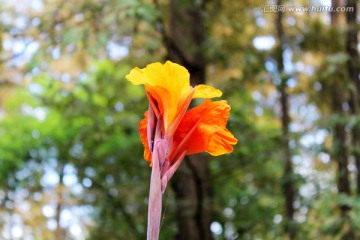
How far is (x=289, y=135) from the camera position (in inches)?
158

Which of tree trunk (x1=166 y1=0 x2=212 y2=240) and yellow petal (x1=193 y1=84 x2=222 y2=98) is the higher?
yellow petal (x1=193 y1=84 x2=222 y2=98)

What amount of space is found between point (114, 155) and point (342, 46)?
243cm

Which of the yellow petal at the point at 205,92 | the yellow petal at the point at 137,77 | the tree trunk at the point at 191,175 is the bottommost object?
the tree trunk at the point at 191,175

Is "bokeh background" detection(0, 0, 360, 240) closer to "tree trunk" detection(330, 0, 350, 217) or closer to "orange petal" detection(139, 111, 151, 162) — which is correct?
"tree trunk" detection(330, 0, 350, 217)

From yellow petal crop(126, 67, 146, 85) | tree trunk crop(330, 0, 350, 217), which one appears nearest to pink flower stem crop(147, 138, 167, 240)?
yellow petal crop(126, 67, 146, 85)

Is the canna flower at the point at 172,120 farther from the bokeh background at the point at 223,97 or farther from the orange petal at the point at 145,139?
the bokeh background at the point at 223,97

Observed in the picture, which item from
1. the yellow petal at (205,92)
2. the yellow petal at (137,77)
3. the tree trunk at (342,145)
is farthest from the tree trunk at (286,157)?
the yellow petal at (137,77)

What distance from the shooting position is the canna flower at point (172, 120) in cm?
109

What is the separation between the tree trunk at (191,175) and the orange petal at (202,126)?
2602 mm

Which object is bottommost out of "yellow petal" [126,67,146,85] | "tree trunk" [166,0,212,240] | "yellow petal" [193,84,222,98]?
"tree trunk" [166,0,212,240]

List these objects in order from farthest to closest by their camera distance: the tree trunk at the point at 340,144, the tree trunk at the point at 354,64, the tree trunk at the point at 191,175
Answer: the tree trunk at the point at 191,175
the tree trunk at the point at 340,144
the tree trunk at the point at 354,64

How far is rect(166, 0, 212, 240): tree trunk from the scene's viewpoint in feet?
12.8

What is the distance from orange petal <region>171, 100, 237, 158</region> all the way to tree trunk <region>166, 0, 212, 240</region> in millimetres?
2602

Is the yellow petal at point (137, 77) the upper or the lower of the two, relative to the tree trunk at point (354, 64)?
upper
